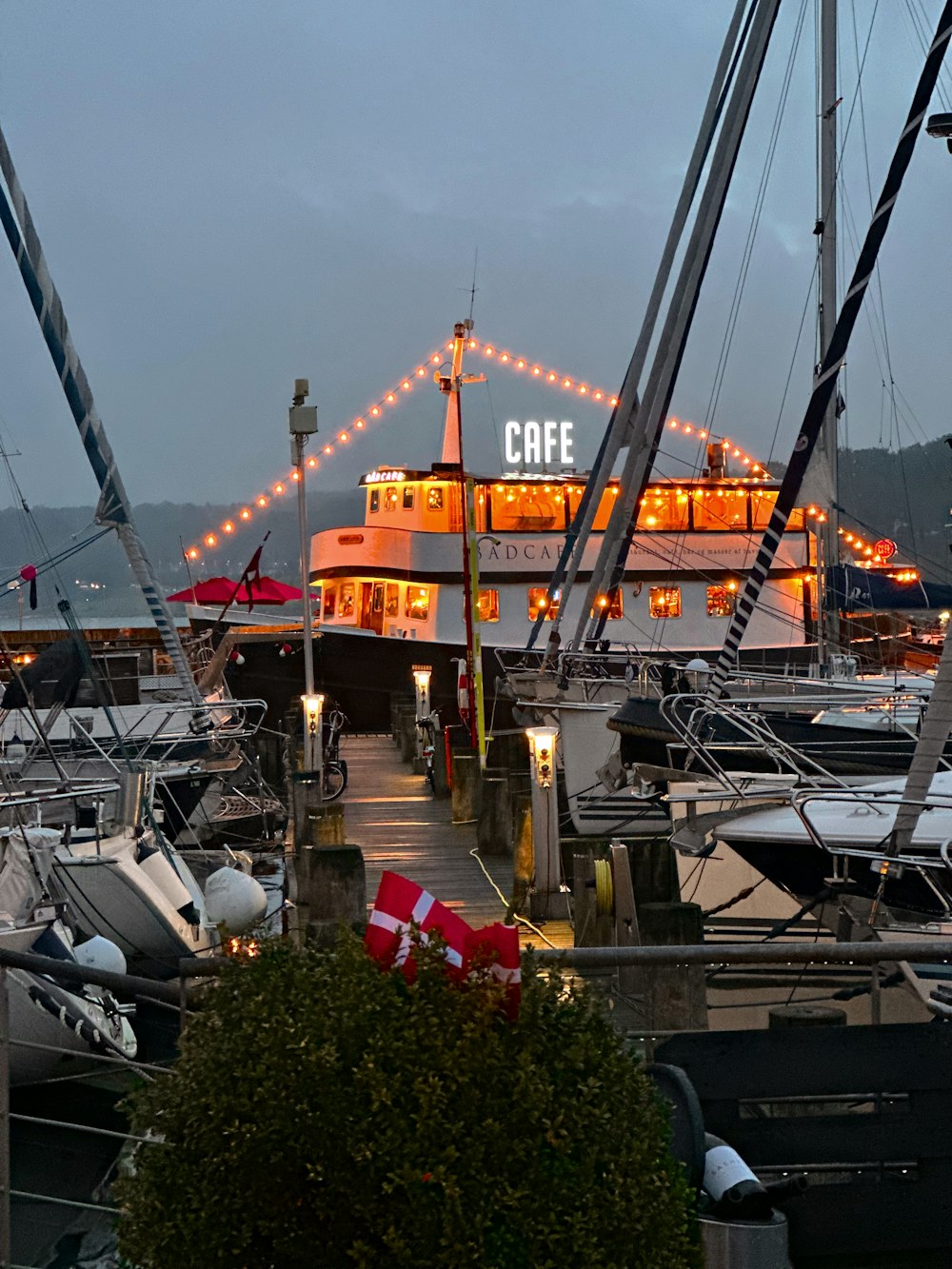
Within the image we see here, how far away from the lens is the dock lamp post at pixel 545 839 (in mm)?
14656

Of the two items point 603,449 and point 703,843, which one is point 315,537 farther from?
point 703,843

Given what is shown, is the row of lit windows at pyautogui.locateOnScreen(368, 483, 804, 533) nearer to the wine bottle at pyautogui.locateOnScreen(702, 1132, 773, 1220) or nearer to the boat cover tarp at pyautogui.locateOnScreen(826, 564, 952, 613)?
the boat cover tarp at pyautogui.locateOnScreen(826, 564, 952, 613)

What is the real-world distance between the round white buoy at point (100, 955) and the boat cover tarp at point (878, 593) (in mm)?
14982

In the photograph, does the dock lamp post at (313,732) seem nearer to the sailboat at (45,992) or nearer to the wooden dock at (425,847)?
the wooden dock at (425,847)

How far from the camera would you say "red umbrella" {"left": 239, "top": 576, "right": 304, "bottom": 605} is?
41750 millimetres

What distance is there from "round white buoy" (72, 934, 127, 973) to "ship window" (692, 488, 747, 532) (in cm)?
2691

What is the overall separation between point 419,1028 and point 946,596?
2880 cm

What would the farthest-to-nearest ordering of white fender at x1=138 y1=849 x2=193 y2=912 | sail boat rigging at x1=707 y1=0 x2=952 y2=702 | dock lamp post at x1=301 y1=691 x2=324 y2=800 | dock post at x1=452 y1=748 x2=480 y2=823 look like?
dock lamp post at x1=301 y1=691 x2=324 y2=800 < dock post at x1=452 y1=748 x2=480 y2=823 < sail boat rigging at x1=707 y1=0 x2=952 y2=702 < white fender at x1=138 y1=849 x2=193 y2=912

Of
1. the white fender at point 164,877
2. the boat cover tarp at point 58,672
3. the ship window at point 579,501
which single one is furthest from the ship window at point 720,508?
the white fender at point 164,877

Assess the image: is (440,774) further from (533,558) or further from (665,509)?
(665,509)

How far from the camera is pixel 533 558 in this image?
35.7 meters

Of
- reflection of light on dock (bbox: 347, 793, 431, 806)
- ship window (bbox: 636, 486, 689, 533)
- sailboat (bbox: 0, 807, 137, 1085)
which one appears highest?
ship window (bbox: 636, 486, 689, 533)

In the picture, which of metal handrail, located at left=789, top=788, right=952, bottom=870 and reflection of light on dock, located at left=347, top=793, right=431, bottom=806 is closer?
metal handrail, located at left=789, top=788, right=952, bottom=870

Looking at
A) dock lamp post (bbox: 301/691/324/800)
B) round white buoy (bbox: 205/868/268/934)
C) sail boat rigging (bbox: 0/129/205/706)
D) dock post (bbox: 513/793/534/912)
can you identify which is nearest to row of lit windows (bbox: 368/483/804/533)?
dock lamp post (bbox: 301/691/324/800)
